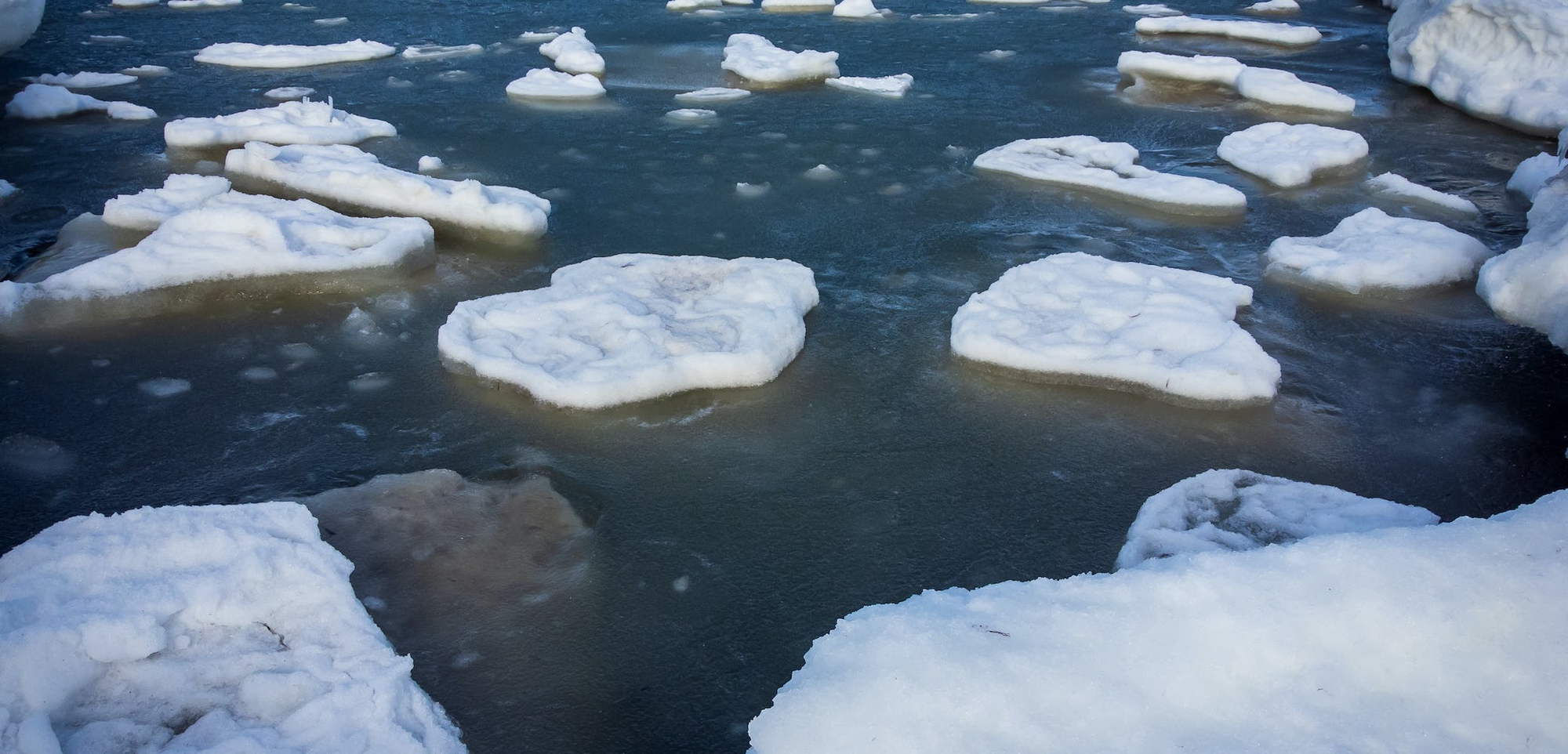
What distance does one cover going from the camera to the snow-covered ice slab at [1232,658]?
73.2 inches

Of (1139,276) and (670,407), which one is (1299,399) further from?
(670,407)

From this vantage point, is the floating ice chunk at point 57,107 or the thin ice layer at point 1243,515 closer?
the thin ice layer at point 1243,515

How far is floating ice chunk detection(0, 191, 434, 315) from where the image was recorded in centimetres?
422

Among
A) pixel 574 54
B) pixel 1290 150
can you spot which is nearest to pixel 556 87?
pixel 574 54

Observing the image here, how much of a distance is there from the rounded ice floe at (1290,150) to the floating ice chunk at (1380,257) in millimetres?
1039

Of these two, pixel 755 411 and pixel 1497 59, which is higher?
pixel 1497 59

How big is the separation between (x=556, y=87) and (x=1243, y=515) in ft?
20.1

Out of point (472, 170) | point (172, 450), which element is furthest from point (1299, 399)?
point (472, 170)

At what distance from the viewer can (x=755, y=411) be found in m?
3.66

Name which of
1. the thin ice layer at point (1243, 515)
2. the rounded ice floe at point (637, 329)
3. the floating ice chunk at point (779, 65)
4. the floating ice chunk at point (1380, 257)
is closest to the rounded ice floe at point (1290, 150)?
the floating ice chunk at point (1380, 257)

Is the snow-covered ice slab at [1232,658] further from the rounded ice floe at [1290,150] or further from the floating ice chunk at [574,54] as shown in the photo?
the floating ice chunk at [574,54]

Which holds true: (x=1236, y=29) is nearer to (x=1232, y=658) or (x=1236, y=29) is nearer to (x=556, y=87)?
(x=556, y=87)

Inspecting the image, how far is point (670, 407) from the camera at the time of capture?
3648 mm

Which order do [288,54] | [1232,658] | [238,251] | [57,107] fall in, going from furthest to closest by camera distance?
1. [288,54]
2. [57,107]
3. [238,251]
4. [1232,658]
